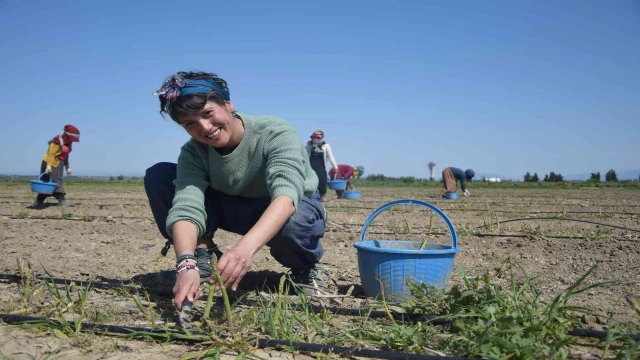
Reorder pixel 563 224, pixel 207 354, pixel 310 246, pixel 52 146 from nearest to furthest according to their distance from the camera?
pixel 207 354 < pixel 310 246 < pixel 563 224 < pixel 52 146

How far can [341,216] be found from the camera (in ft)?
20.8

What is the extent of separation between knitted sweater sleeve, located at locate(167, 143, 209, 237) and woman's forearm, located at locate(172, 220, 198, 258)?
3 centimetres

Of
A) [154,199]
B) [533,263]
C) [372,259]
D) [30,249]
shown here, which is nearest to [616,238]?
[533,263]

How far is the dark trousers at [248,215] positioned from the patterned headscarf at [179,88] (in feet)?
1.71

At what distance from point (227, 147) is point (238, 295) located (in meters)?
0.73

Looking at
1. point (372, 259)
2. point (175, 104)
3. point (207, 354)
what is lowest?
point (207, 354)

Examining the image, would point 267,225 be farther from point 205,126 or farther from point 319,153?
point 319,153

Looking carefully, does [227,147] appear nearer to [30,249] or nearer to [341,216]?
[30,249]

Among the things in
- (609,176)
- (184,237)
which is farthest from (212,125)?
(609,176)

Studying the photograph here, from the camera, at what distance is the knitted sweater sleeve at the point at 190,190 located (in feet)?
7.03

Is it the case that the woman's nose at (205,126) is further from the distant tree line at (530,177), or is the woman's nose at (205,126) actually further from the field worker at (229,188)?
the distant tree line at (530,177)

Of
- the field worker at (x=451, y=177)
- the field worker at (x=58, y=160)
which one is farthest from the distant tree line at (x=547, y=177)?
the field worker at (x=58, y=160)

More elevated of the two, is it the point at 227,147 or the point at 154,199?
the point at 227,147

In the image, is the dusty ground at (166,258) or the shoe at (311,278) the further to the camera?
the shoe at (311,278)
